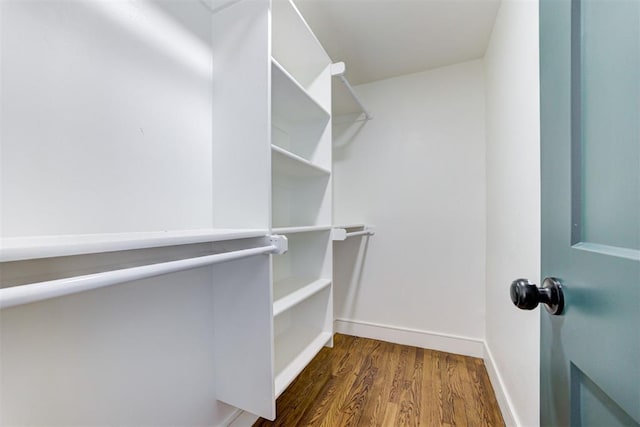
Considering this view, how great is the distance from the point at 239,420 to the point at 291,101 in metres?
1.63

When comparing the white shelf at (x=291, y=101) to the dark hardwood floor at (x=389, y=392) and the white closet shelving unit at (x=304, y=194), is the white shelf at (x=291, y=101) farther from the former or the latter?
the dark hardwood floor at (x=389, y=392)

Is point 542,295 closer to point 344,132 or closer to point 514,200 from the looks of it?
point 514,200

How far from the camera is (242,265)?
1.10 metres

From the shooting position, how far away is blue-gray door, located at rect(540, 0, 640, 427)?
1.04ft

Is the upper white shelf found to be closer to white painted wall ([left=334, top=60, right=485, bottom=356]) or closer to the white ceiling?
the white ceiling

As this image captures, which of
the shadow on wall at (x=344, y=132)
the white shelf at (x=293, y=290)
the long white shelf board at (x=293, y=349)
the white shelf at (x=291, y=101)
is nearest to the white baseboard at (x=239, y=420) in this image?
the long white shelf board at (x=293, y=349)

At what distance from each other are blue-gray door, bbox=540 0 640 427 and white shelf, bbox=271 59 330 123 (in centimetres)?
92

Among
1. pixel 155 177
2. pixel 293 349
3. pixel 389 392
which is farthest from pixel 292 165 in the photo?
pixel 389 392

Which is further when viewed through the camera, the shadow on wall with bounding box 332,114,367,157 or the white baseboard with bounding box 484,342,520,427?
the shadow on wall with bounding box 332,114,367,157

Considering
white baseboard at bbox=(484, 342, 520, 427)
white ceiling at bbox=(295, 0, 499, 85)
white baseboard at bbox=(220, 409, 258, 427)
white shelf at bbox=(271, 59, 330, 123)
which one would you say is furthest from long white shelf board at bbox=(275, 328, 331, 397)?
white ceiling at bbox=(295, 0, 499, 85)

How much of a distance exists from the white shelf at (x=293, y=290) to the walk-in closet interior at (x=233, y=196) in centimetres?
2

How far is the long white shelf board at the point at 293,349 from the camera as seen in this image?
118 cm

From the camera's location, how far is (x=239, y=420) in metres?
1.26

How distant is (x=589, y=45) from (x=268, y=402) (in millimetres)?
1338
